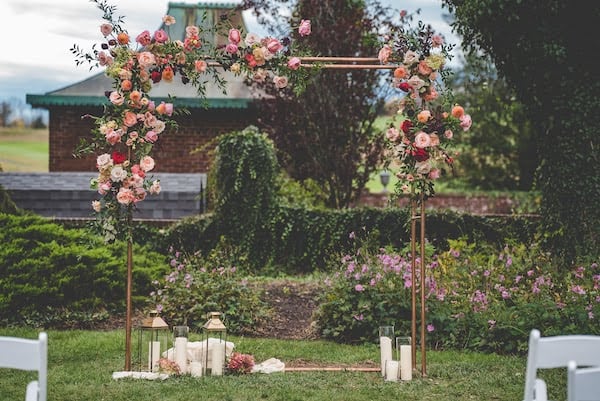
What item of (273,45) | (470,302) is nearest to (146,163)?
(273,45)

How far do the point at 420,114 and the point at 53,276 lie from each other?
530cm

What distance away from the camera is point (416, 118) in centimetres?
805

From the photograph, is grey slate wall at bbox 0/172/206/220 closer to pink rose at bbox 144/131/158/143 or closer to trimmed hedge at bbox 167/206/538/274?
trimmed hedge at bbox 167/206/538/274

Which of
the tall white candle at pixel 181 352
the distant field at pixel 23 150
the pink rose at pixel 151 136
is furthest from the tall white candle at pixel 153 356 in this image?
the distant field at pixel 23 150

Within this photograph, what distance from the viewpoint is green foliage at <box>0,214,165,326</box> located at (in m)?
10.4

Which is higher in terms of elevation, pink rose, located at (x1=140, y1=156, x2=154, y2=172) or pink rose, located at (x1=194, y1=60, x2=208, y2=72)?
pink rose, located at (x1=194, y1=60, x2=208, y2=72)

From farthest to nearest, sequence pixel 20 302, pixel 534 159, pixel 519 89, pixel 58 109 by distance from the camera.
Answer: pixel 534 159 → pixel 58 109 → pixel 519 89 → pixel 20 302

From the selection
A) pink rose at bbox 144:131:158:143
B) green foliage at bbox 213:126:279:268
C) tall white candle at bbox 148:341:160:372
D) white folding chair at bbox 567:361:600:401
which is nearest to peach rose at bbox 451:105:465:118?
pink rose at bbox 144:131:158:143

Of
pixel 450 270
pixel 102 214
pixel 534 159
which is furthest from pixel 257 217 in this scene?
pixel 534 159

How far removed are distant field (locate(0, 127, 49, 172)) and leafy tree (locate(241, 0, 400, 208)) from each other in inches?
731

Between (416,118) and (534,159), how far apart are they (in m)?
22.1

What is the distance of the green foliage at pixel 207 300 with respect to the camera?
33.7 feet

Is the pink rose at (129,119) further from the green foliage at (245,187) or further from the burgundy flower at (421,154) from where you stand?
the green foliage at (245,187)

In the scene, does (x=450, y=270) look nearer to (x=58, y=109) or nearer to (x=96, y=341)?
(x=96, y=341)
